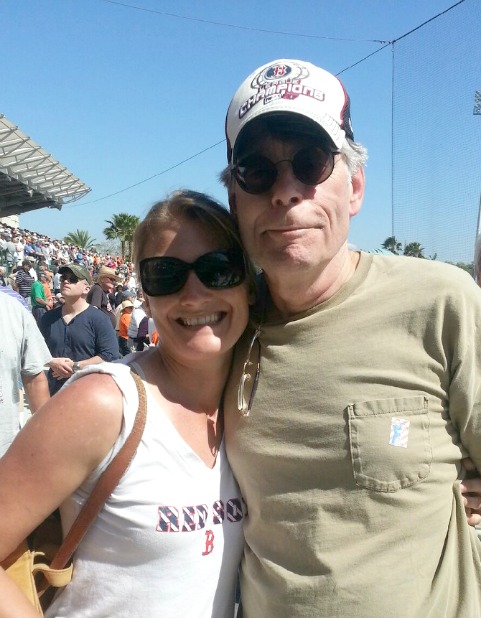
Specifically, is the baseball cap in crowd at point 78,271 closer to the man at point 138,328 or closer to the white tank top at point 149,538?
the man at point 138,328

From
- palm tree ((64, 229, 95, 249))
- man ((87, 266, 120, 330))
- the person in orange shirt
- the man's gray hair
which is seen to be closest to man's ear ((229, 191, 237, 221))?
the man's gray hair

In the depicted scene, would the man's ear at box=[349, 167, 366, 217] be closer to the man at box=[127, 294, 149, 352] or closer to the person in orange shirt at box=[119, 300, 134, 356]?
the man at box=[127, 294, 149, 352]

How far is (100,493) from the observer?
1.35 meters

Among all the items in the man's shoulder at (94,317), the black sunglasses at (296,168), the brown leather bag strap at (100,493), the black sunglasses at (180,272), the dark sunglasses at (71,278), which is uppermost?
the black sunglasses at (296,168)

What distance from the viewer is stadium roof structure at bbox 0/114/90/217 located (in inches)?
956

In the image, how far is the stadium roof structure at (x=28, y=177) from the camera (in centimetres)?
2428

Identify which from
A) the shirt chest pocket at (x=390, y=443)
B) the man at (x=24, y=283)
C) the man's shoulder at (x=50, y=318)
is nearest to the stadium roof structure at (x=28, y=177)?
the man at (x=24, y=283)

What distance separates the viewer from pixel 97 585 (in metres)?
1.39

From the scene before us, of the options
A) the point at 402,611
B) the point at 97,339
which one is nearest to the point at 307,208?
the point at 402,611

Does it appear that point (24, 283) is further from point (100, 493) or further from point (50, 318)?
point (100, 493)

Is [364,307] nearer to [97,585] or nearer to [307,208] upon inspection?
[307,208]

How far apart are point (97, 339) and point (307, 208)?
4.14 metres

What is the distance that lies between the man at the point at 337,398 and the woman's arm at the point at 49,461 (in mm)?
417

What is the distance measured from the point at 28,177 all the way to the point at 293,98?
29798 millimetres
